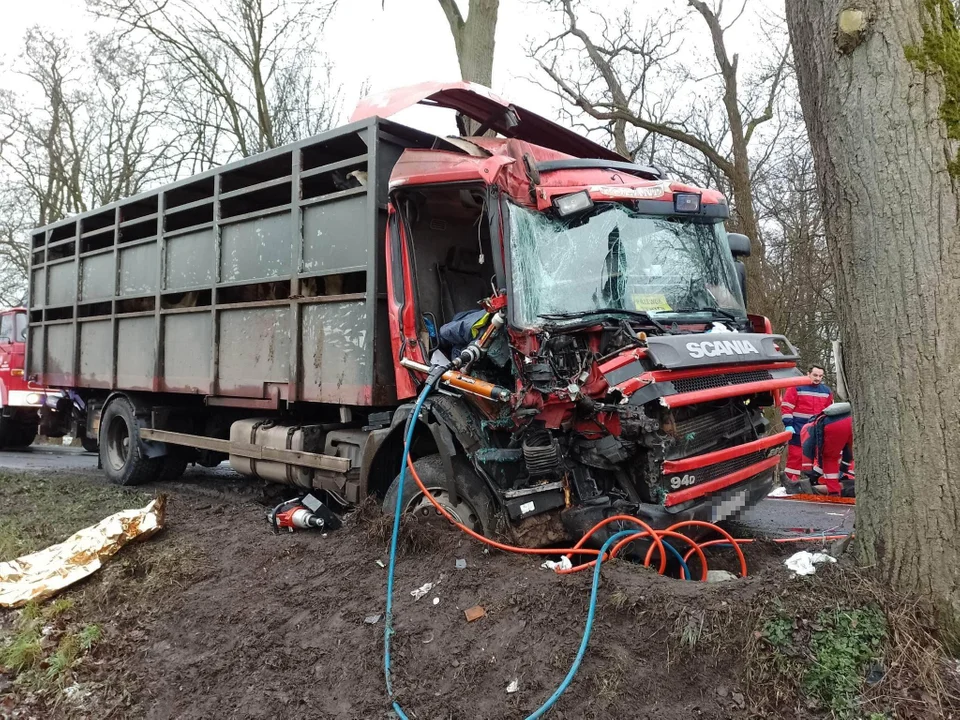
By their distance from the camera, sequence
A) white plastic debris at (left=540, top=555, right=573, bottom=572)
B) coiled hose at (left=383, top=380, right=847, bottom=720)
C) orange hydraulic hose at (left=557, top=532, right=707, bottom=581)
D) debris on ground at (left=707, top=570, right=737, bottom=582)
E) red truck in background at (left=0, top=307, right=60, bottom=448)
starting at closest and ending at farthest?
coiled hose at (left=383, top=380, right=847, bottom=720) → orange hydraulic hose at (left=557, top=532, right=707, bottom=581) → white plastic debris at (left=540, top=555, right=573, bottom=572) → debris on ground at (left=707, top=570, right=737, bottom=582) → red truck in background at (left=0, top=307, right=60, bottom=448)

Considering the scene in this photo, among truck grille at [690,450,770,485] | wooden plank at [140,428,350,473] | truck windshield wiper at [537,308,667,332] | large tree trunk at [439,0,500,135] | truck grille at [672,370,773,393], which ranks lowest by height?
wooden plank at [140,428,350,473]

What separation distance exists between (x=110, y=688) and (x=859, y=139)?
422cm

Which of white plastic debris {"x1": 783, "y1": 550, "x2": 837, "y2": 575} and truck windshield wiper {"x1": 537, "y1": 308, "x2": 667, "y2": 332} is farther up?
truck windshield wiper {"x1": 537, "y1": 308, "x2": 667, "y2": 332}

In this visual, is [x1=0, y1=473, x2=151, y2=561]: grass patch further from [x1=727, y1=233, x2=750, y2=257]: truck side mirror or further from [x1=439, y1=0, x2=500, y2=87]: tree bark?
[x1=439, y1=0, x2=500, y2=87]: tree bark

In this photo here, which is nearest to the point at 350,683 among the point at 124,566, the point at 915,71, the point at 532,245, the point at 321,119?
the point at 124,566

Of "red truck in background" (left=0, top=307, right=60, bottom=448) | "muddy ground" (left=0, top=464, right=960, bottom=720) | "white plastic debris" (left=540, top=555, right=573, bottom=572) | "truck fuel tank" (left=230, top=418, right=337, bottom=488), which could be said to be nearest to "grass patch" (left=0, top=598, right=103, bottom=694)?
"muddy ground" (left=0, top=464, right=960, bottom=720)

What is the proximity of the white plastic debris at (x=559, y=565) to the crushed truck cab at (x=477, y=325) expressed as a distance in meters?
0.18

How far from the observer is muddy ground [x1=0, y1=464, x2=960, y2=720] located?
2656mm

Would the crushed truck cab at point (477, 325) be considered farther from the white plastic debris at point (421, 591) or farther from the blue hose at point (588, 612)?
the white plastic debris at point (421, 591)

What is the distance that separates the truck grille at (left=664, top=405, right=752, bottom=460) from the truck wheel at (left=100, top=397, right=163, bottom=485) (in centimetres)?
619

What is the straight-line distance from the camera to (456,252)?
520 centimetres

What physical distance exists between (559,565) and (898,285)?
2.05 metres

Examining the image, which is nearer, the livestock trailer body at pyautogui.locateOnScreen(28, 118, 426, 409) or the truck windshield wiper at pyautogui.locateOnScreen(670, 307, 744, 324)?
the truck windshield wiper at pyautogui.locateOnScreen(670, 307, 744, 324)

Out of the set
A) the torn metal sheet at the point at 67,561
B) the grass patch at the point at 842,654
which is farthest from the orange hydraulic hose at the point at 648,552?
the torn metal sheet at the point at 67,561
